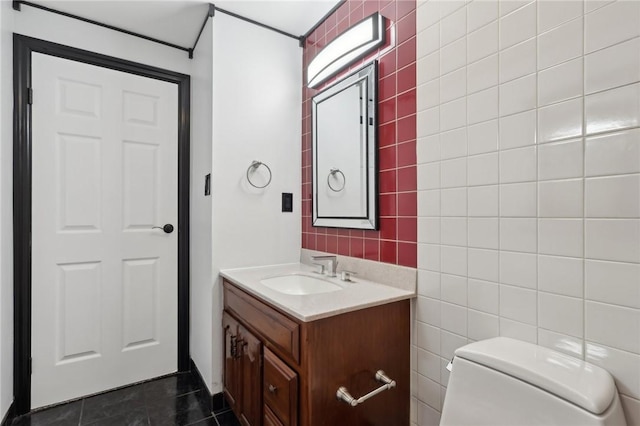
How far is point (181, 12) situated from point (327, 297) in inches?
70.8

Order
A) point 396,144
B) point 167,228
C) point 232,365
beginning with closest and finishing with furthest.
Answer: point 396,144 < point 232,365 < point 167,228

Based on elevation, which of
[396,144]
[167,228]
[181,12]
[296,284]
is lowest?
[296,284]

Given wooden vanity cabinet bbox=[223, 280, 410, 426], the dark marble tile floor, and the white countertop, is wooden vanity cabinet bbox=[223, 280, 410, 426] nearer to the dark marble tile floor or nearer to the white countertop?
the white countertop

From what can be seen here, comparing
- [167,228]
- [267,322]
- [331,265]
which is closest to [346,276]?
[331,265]

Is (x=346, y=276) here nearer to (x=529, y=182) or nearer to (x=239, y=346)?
(x=239, y=346)

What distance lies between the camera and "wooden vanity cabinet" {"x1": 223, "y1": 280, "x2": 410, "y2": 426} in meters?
1.02

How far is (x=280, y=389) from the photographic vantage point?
1.14 metres

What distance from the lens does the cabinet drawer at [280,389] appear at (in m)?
1.06

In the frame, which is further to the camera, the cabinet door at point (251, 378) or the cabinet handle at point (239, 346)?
the cabinet handle at point (239, 346)

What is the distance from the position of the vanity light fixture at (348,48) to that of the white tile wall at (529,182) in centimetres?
21

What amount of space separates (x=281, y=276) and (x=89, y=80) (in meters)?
1.65

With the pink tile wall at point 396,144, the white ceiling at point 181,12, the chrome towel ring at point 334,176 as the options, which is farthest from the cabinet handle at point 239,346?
the white ceiling at point 181,12

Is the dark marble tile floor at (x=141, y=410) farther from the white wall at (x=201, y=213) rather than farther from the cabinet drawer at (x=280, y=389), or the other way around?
the cabinet drawer at (x=280, y=389)

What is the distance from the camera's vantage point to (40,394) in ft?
5.71
